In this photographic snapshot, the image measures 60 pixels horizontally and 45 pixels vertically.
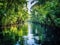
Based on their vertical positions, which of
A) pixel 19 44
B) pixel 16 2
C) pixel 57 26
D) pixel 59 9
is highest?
pixel 16 2

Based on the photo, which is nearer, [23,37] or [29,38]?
[29,38]

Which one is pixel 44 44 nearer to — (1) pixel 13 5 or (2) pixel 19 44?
(2) pixel 19 44

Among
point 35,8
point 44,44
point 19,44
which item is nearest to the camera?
point 44,44

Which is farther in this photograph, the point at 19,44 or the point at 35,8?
the point at 35,8

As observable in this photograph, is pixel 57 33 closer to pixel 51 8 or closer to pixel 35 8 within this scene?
pixel 51 8

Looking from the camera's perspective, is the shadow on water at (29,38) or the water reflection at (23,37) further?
the water reflection at (23,37)

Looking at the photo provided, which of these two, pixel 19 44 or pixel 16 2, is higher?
pixel 16 2

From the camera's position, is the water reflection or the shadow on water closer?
the shadow on water

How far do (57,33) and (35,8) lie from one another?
6473 mm

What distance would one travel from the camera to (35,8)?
1435 centimetres

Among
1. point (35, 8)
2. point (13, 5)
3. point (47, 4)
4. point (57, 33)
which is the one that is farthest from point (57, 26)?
point (35, 8)

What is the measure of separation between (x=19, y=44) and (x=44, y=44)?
1121 millimetres

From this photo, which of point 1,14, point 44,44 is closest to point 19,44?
point 44,44

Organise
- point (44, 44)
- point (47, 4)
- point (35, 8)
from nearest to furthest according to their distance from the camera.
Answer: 1. point (44, 44)
2. point (47, 4)
3. point (35, 8)
